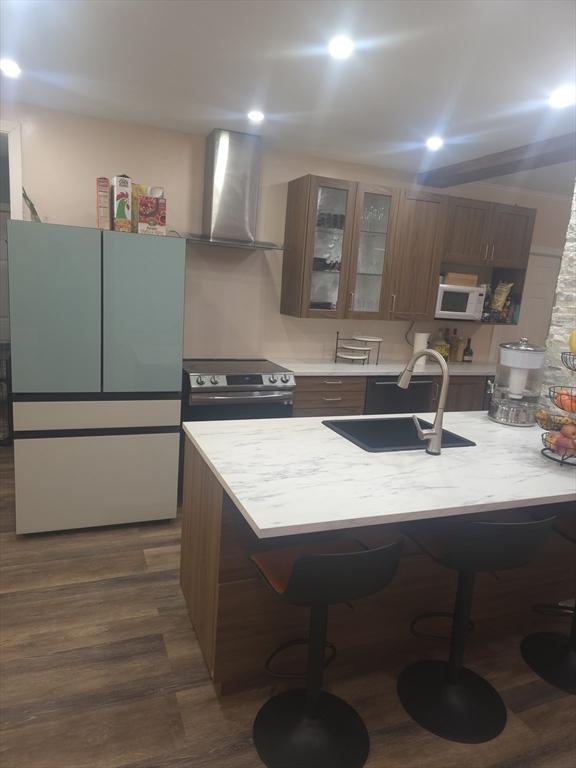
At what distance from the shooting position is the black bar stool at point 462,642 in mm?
1622

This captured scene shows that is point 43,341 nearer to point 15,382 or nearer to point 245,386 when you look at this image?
point 15,382

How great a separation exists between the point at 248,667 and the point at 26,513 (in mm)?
1766

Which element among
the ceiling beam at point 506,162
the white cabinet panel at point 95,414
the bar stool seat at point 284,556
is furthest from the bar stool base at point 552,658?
the ceiling beam at point 506,162

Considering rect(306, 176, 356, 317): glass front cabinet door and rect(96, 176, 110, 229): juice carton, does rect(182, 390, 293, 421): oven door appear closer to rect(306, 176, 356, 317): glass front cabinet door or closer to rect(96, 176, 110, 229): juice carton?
rect(306, 176, 356, 317): glass front cabinet door

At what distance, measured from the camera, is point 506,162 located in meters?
3.71

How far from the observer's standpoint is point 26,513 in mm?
3010

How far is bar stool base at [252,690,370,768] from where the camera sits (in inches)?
66.2

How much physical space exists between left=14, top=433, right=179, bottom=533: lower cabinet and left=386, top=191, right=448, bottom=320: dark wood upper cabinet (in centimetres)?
222

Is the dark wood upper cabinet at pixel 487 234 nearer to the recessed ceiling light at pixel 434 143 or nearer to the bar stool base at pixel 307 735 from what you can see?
the recessed ceiling light at pixel 434 143

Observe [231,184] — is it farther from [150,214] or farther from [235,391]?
[235,391]

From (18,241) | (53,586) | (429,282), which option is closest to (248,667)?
(53,586)

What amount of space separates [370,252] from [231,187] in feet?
4.02

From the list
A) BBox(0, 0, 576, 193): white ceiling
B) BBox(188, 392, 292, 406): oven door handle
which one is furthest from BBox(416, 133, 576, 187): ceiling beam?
BBox(188, 392, 292, 406): oven door handle

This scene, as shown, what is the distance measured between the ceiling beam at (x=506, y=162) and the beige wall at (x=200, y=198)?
1.00 ft
